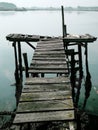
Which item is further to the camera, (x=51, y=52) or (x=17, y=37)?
(x=17, y=37)

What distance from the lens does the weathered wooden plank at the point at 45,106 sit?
552cm

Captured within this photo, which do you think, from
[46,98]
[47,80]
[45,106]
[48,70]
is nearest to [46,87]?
[47,80]

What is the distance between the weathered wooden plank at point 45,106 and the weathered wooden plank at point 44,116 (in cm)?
16

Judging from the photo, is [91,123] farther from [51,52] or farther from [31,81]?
[31,81]

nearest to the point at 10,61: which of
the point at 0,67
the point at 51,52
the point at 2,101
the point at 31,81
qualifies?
the point at 0,67

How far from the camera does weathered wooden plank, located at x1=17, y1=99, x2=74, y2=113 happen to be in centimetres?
552

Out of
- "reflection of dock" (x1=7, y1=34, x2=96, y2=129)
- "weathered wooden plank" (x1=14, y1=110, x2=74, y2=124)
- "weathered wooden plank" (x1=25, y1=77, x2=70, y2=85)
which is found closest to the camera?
"weathered wooden plank" (x1=14, y1=110, x2=74, y2=124)

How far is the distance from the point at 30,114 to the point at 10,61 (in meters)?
20.2

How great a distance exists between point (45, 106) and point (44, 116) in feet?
1.52

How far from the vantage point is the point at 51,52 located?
10.8m

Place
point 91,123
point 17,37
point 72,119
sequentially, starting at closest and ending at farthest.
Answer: point 72,119 < point 91,123 < point 17,37

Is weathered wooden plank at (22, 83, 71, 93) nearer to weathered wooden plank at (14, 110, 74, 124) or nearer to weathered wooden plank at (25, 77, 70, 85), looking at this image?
weathered wooden plank at (25, 77, 70, 85)

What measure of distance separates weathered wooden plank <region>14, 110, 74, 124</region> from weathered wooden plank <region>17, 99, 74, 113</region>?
160mm

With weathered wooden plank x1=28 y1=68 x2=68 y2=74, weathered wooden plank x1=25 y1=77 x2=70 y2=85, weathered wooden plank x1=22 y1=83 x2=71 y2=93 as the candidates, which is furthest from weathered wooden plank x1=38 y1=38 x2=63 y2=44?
weathered wooden plank x1=22 y1=83 x2=71 y2=93
